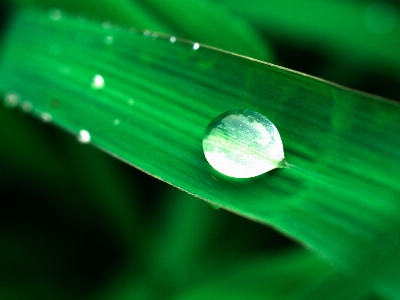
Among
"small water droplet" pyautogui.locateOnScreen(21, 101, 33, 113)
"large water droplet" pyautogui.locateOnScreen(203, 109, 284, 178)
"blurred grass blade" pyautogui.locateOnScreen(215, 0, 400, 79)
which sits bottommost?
"small water droplet" pyautogui.locateOnScreen(21, 101, 33, 113)

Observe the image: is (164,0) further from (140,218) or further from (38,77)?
(140,218)

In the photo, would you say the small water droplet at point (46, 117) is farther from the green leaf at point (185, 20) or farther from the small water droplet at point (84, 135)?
the green leaf at point (185, 20)

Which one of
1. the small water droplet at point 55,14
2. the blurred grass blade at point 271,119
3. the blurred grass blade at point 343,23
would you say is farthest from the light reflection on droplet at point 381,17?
the small water droplet at point 55,14

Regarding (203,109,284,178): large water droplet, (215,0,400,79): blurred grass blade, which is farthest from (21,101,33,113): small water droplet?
(215,0,400,79): blurred grass blade

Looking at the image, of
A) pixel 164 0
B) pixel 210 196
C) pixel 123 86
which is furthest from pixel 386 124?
pixel 164 0

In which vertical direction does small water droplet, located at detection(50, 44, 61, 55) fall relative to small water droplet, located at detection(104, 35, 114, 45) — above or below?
below

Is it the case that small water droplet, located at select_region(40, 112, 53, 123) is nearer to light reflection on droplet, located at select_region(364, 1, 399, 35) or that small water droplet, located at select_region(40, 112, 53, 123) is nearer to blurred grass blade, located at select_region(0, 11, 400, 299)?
blurred grass blade, located at select_region(0, 11, 400, 299)
